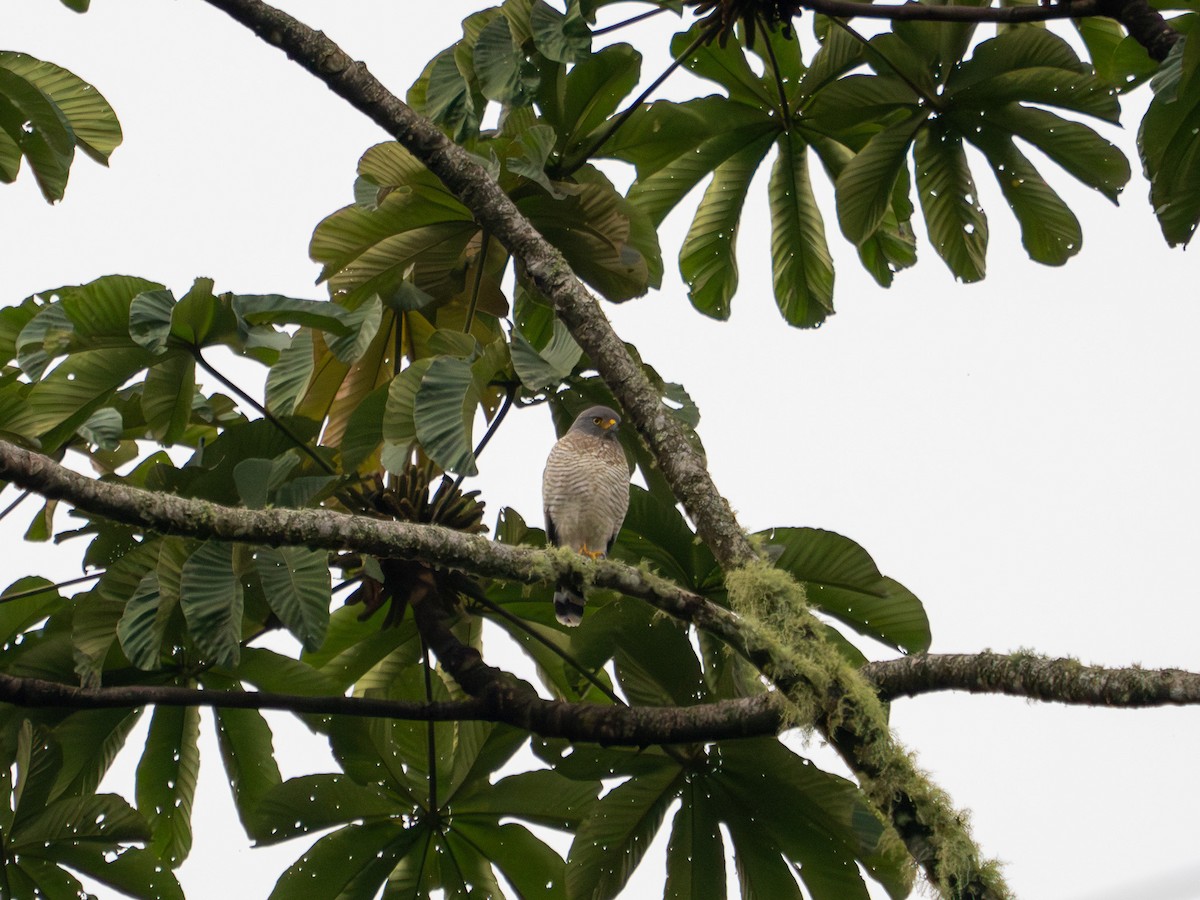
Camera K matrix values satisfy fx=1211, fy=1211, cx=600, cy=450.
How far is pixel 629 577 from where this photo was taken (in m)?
2.70

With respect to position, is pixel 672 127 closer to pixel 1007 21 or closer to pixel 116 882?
pixel 1007 21

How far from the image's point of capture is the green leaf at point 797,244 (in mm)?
4562

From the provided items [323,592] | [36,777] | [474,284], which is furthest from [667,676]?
[36,777]

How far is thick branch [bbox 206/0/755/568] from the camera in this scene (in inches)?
117

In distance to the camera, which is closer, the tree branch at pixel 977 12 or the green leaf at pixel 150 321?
the green leaf at pixel 150 321

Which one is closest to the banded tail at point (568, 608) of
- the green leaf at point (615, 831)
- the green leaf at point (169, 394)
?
the green leaf at point (615, 831)

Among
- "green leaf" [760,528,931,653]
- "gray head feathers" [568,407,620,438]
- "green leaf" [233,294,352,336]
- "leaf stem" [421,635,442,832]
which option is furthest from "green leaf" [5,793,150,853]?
"gray head feathers" [568,407,620,438]

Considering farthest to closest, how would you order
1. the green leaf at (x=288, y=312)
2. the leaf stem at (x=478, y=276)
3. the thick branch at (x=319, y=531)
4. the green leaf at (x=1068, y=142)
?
the green leaf at (x=1068, y=142) < the leaf stem at (x=478, y=276) < the green leaf at (x=288, y=312) < the thick branch at (x=319, y=531)

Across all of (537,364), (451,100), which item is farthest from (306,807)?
(451,100)

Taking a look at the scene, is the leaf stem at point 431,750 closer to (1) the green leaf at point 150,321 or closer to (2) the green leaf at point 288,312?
(2) the green leaf at point 288,312

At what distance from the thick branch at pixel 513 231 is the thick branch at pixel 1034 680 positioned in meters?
0.60

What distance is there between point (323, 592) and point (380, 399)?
803 mm

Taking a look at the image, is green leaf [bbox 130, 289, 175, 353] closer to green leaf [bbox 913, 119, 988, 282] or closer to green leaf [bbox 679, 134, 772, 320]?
green leaf [bbox 679, 134, 772, 320]

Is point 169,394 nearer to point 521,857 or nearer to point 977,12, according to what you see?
point 521,857
